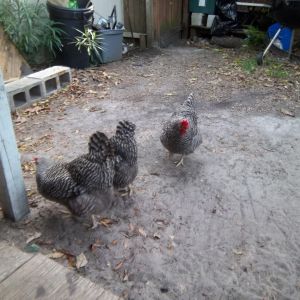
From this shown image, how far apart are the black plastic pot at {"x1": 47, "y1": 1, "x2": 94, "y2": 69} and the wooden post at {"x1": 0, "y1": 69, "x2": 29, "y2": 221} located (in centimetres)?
441

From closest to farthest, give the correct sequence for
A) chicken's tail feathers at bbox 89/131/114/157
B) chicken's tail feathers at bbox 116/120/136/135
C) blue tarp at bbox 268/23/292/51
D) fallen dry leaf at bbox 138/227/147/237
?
chicken's tail feathers at bbox 89/131/114/157 < fallen dry leaf at bbox 138/227/147/237 < chicken's tail feathers at bbox 116/120/136/135 < blue tarp at bbox 268/23/292/51

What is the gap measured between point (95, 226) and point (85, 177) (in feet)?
1.65

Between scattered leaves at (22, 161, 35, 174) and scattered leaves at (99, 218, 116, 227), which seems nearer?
scattered leaves at (99, 218, 116, 227)

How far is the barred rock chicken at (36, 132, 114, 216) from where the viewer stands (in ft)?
8.79

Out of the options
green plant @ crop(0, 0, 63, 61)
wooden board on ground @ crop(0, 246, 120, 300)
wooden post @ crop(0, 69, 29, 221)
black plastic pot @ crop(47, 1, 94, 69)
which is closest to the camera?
wooden board on ground @ crop(0, 246, 120, 300)

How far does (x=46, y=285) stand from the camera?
6.80 feet

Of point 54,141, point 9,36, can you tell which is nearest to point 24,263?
point 54,141

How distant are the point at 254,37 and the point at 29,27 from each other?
199 inches

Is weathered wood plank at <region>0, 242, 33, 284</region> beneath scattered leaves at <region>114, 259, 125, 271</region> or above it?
above

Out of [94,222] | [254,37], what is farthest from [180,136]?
[254,37]

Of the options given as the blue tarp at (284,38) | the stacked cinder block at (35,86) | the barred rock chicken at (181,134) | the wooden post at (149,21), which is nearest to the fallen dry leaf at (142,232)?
the barred rock chicken at (181,134)

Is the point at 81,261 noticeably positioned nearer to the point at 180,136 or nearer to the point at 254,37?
the point at 180,136

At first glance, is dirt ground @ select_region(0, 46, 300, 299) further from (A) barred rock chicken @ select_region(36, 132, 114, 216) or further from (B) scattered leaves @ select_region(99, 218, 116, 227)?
(A) barred rock chicken @ select_region(36, 132, 114, 216)

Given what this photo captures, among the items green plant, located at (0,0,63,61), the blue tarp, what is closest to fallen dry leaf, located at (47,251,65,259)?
green plant, located at (0,0,63,61)
